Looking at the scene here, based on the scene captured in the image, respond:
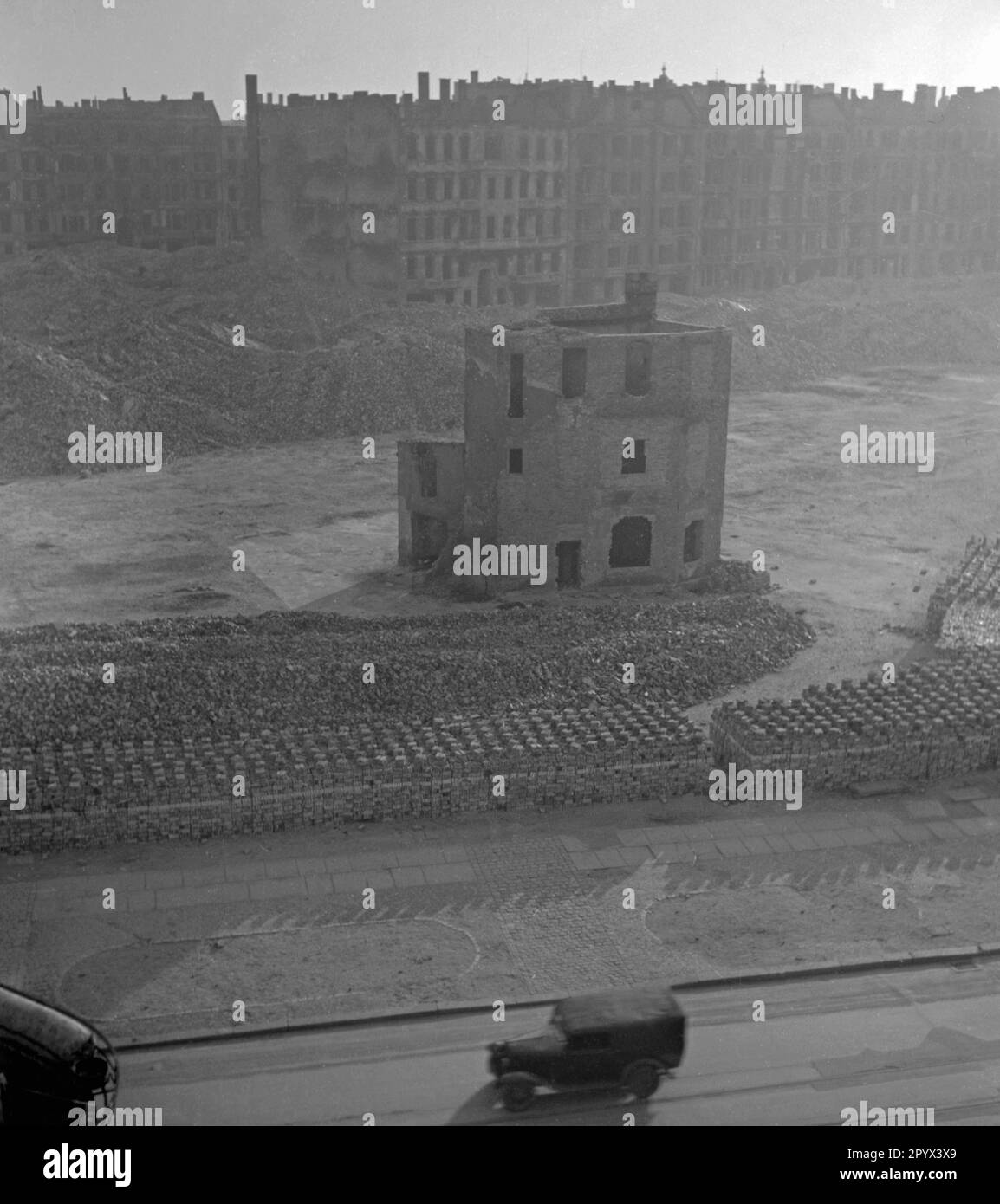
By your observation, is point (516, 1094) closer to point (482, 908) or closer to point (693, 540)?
point (482, 908)

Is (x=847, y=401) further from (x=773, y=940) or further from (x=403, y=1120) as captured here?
(x=403, y=1120)

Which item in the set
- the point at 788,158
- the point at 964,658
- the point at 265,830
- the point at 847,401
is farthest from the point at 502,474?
the point at 788,158

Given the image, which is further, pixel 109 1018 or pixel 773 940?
pixel 773 940

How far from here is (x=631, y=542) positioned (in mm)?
42219

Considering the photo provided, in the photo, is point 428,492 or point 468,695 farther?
point 428,492

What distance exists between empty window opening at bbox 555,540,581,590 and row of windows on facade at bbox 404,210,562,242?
42529mm

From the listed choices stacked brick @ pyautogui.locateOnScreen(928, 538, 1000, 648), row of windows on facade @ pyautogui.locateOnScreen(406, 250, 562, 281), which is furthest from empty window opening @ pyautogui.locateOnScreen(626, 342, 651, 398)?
row of windows on facade @ pyautogui.locateOnScreen(406, 250, 562, 281)

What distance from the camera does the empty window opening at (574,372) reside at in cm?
4025

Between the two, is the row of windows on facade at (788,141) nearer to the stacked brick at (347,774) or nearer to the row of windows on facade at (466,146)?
the row of windows on facade at (466,146)

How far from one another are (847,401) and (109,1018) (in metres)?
57.4

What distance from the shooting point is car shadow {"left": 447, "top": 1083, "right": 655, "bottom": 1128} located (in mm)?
18703

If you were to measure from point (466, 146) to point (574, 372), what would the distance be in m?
42.9

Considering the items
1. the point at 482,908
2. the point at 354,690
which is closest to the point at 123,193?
the point at 354,690
